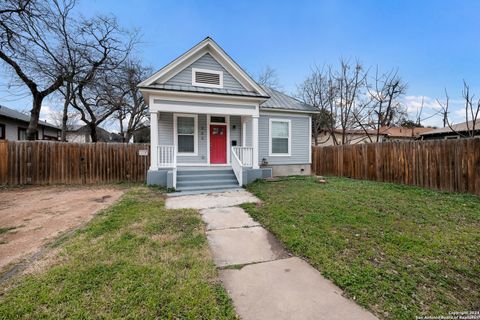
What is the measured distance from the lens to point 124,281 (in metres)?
2.52

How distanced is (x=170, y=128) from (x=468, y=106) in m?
14.2

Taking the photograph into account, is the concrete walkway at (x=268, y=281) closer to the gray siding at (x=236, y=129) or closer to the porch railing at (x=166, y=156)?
the porch railing at (x=166, y=156)

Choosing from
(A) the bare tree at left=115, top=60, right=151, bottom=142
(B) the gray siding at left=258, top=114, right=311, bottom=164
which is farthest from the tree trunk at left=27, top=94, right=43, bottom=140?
(B) the gray siding at left=258, top=114, right=311, bottom=164

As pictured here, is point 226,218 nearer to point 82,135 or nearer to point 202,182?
point 202,182

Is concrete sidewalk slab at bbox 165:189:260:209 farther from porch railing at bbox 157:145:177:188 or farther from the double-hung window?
Answer: the double-hung window

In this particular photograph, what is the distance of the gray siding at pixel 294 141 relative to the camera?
11172 millimetres

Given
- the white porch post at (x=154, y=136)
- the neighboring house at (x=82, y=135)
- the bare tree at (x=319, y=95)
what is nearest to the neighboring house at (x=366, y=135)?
the bare tree at (x=319, y=95)

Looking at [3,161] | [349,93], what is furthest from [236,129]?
[349,93]

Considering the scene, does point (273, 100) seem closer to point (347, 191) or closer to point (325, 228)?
point (347, 191)

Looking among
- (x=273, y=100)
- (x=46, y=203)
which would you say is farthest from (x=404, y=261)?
(x=273, y=100)

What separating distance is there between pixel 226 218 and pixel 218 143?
225 inches

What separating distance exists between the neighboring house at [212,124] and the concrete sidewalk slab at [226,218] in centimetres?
278

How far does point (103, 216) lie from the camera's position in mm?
5035

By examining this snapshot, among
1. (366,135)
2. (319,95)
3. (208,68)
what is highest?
(319,95)
